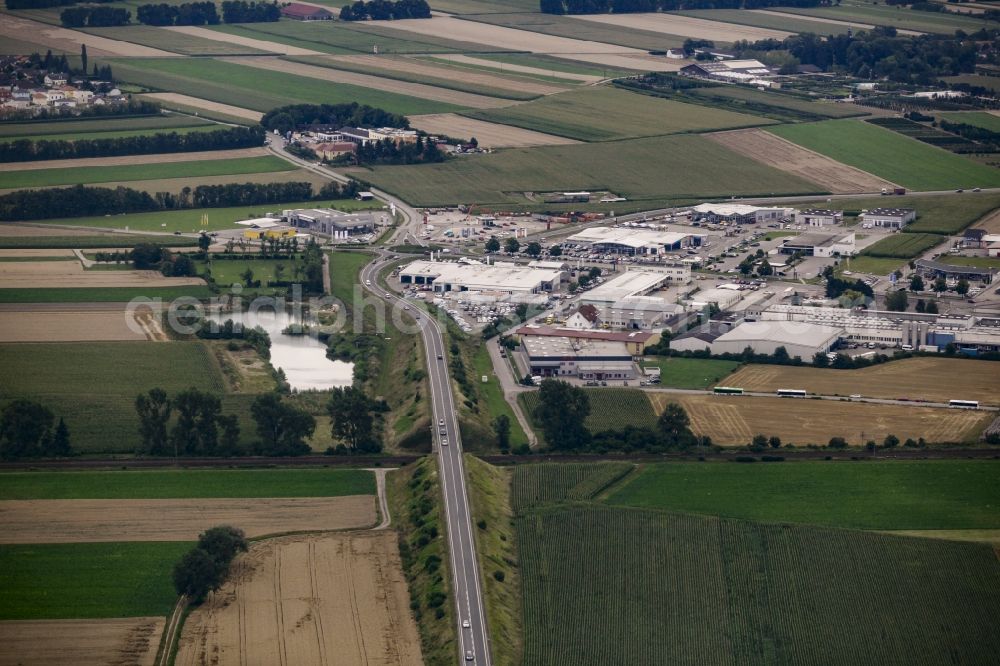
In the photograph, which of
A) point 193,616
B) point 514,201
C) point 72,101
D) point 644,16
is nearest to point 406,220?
point 514,201

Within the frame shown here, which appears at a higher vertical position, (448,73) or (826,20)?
(826,20)

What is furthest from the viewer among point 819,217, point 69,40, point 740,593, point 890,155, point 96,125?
point 69,40

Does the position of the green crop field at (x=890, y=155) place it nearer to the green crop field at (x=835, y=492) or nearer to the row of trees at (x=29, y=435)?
the green crop field at (x=835, y=492)

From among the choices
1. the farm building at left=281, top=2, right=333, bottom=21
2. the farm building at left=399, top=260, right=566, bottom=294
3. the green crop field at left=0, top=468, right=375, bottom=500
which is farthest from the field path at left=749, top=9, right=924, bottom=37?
the green crop field at left=0, top=468, right=375, bottom=500

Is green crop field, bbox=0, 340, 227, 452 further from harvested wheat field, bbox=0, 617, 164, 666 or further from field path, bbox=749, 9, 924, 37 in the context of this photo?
field path, bbox=749, 9, 924, 37

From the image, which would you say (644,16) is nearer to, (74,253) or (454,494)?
(74,253)

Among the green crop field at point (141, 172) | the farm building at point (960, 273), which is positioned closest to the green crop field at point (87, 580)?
the farm building at point (960, 273)

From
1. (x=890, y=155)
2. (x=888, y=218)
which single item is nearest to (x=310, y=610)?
(x=888, y=218)

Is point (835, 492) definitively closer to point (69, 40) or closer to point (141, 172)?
point (141, 172)
